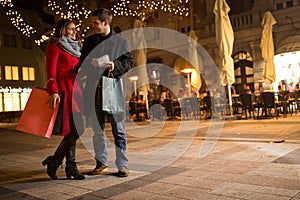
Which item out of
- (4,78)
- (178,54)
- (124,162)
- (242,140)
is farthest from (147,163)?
(4,78)

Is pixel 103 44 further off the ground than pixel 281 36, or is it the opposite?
pixel 281 36

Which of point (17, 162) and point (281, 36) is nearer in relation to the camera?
point (17, 162)

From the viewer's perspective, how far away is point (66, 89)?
14.0 ft

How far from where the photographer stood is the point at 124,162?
4277 mm

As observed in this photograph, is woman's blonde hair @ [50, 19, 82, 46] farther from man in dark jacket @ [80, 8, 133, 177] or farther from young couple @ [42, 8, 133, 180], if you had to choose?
man in dark jacket @ [80, 8, 133, 177]

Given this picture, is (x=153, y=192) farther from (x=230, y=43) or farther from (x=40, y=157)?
(x=230, y=43)

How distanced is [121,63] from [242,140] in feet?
11.4

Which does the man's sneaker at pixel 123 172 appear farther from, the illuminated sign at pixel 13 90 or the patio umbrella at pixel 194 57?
the illuminated sign at pixel 13 90

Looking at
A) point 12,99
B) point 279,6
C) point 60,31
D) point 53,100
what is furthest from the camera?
point 12,99

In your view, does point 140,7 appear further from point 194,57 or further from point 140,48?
point 194,57

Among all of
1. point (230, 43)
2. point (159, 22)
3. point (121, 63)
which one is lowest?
point (121, 63)

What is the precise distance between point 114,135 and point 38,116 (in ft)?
3.07

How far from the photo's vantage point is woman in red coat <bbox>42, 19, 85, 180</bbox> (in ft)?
13.8

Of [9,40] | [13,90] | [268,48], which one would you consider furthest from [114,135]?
[9,40]
